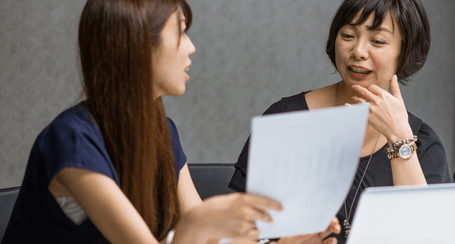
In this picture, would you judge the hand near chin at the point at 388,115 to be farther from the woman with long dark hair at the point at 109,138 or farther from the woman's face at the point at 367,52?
the woman with long dark hair at the point at 109,138

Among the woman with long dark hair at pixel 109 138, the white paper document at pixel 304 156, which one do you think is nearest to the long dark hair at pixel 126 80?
the woman with long dark hair at pixel 109 138

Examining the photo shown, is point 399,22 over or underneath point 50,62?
over

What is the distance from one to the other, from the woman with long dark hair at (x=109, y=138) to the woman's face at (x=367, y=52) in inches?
20.1

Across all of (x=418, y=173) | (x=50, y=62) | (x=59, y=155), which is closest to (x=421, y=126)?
(x=418, y=173)

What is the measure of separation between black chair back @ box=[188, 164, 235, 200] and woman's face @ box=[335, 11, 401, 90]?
1.49 feet

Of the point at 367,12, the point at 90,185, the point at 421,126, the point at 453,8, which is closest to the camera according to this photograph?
the point at 90,185

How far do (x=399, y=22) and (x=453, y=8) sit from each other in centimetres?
153

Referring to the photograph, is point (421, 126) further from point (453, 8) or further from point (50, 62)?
point (50, 62)

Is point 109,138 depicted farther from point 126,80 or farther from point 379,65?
point 379,65

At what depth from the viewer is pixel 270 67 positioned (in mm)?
2430

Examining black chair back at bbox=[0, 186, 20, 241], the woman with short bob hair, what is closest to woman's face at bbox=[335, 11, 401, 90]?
the woman with short bob hair

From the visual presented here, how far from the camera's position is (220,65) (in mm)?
2416

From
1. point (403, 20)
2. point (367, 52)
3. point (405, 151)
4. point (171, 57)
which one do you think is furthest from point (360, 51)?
point (171, 57)

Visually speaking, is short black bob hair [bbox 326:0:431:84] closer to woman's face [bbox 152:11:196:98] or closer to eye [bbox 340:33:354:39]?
eye [bbox 340:33:354:39]
